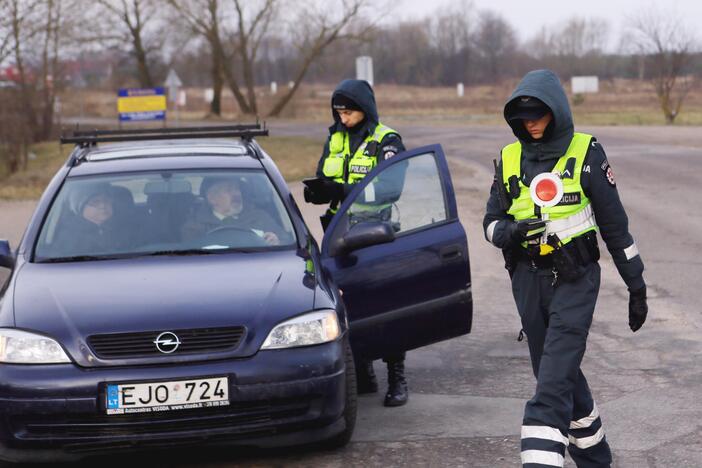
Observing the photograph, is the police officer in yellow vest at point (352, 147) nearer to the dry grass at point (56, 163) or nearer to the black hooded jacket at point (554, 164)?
the black hooded jacket at point (554, 164)

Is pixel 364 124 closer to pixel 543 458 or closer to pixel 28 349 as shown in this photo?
pixel 28 349

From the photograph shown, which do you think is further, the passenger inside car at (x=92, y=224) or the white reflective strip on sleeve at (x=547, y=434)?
the passenger inside car at (x=92, y=224)

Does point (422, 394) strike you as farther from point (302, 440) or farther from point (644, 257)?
point (644, 257)

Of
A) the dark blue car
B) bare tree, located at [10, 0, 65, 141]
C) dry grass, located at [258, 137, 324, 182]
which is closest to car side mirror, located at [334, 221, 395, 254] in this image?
the dark blue car

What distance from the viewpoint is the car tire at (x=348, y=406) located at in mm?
5234

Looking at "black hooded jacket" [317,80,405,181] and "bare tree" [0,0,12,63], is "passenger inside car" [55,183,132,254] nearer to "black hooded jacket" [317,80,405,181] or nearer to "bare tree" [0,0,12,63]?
"black hooded jacket" [317,80,405,181]

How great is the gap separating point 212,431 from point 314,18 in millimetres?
52468

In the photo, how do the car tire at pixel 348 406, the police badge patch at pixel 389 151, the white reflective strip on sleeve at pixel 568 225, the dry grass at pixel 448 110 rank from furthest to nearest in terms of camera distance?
the dry grass at pixel 448 110 < the police badge patch at pixel 389 151 < the car tire at pixel 348 406 < the white reflective strip on sleeve at pixel 568 225

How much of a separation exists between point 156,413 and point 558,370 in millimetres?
1657

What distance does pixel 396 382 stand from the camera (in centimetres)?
630

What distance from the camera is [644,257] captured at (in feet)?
37.6

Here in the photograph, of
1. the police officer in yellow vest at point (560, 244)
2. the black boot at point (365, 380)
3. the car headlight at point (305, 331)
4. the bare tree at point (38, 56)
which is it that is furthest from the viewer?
the bare tree at point (38, 56)

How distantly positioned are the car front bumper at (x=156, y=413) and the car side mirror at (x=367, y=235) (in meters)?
0.87

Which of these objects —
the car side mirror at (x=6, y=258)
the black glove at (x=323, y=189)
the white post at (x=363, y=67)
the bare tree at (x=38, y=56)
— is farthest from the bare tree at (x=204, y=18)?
the car side mirror at (x=6, y=258)
